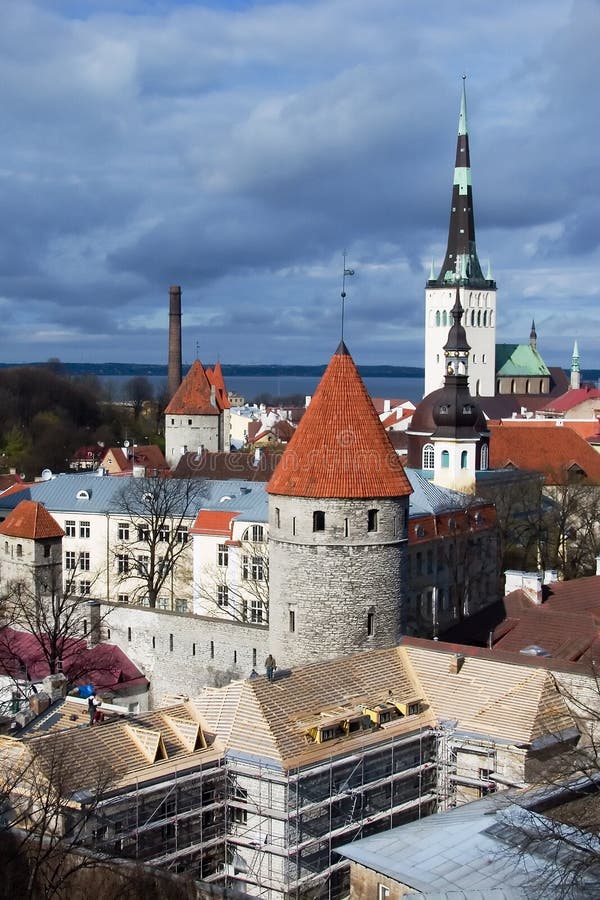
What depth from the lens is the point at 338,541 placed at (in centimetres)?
2380

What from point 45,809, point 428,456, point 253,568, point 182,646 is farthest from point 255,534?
point 45,809

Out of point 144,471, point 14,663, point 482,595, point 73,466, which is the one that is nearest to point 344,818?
point 14,663

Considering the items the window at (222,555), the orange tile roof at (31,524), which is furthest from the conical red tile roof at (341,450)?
the window at (222,555)

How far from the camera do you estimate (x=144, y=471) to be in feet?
167

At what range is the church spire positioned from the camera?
9262 centimetres

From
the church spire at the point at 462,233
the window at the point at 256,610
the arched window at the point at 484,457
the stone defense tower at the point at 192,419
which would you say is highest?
the church spire at the point at 462,233

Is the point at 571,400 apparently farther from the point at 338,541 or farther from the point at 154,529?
the point at 338,541

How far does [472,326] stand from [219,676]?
7322 centimetres

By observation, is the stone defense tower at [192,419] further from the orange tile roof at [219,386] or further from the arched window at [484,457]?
the arched window at [484,457]

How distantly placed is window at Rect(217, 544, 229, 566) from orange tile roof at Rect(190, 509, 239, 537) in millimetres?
437

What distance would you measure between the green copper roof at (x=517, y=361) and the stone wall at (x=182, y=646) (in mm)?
75676

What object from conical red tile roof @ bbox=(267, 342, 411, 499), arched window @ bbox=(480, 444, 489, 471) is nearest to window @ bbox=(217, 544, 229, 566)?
arched window @ bbox=(480, 444, 489, 471)

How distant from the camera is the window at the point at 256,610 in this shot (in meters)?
38.3

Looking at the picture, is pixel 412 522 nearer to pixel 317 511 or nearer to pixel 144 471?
pixel 317 511
